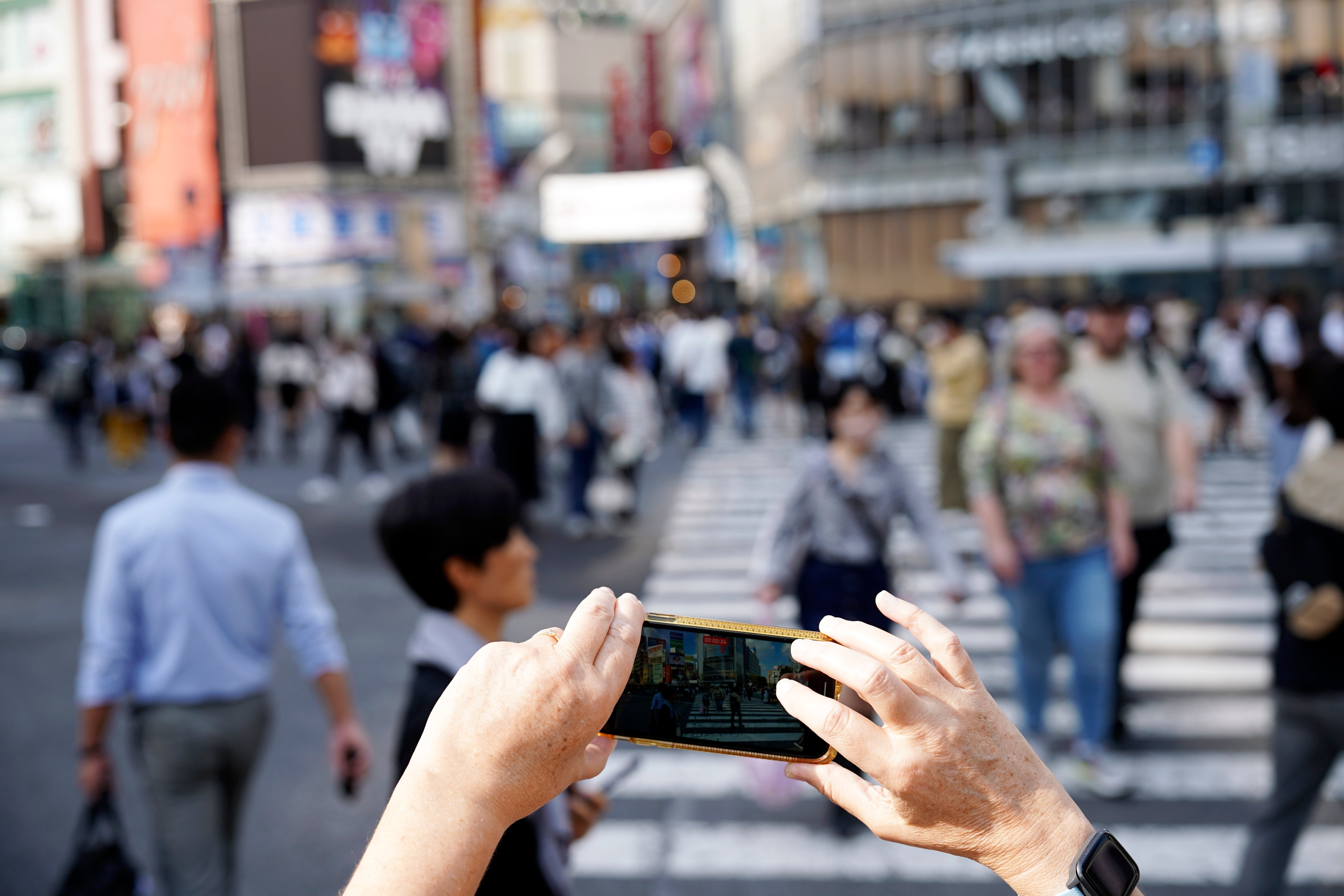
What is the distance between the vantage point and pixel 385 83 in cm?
5150

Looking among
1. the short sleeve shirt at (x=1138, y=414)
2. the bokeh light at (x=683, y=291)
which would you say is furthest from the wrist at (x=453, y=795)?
the bokeh light at (x=683, y=291)

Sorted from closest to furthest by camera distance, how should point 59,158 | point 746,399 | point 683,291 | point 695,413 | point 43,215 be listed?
1. point 695,413
2. point 746,399
3. point 59,158
4. point 43,215
5. point 683,291

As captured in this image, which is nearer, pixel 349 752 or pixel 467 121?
pixel 349 752

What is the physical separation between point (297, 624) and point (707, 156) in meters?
63.3

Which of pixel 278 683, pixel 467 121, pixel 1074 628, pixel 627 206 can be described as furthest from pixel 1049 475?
pixel 627 206

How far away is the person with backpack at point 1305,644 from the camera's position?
347cm

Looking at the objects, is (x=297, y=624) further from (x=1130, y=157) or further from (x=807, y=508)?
(x=1130, y=157)

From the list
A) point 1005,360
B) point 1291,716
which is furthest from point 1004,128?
point 1291,716

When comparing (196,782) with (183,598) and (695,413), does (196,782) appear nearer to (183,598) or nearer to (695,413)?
(183,598)

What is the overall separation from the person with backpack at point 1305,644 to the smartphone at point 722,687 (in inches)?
102

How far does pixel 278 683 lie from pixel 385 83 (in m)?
48.0

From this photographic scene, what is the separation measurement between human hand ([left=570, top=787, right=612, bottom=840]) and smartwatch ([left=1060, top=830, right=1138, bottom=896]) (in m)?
1.33

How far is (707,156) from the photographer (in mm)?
64875

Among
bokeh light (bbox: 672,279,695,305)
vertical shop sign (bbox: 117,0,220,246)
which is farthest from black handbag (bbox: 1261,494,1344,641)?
bokeh light (bbox: 672,279,695,305)
